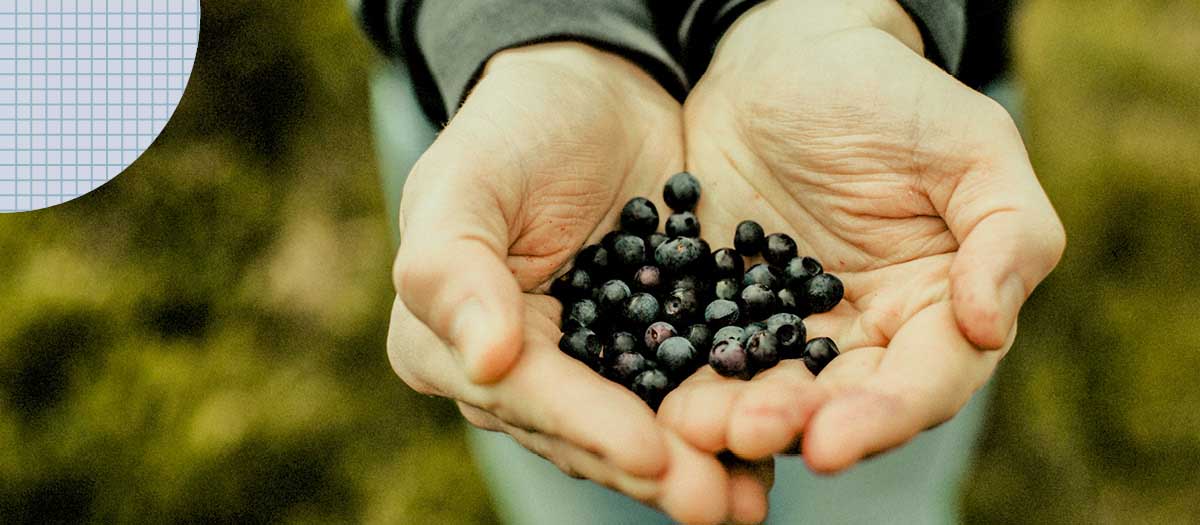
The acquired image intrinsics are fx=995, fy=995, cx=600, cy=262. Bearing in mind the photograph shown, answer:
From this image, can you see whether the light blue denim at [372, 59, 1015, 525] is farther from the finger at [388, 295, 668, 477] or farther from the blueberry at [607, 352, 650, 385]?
the finger at [388, 295, 668, 477]

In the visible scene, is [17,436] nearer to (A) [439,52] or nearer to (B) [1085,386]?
(A) [439,52]

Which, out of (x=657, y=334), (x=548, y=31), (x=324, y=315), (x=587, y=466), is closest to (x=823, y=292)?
(x=657, y=334)

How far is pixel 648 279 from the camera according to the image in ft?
5.24

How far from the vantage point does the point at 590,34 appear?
188cm

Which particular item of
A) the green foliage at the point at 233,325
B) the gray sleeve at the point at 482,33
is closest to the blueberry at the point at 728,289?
the gray sleeve at the point at 482,33

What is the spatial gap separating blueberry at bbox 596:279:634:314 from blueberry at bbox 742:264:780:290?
20 centimetres

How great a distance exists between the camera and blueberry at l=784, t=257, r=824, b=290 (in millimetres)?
1559

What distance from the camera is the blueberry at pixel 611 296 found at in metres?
1.55

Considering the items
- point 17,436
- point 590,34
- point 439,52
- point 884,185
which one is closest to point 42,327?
point 17,436

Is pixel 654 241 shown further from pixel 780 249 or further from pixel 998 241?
pixel 998 241

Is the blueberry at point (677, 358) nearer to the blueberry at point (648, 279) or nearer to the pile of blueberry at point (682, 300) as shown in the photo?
the pile of blueberry at point (682, 300)

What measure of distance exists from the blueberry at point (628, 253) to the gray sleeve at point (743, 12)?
68 cm

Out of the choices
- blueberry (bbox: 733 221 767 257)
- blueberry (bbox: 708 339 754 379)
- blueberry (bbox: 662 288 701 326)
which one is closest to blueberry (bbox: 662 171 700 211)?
blueberry (bbox: 733 221 767 257)

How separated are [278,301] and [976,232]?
81.7 inches
